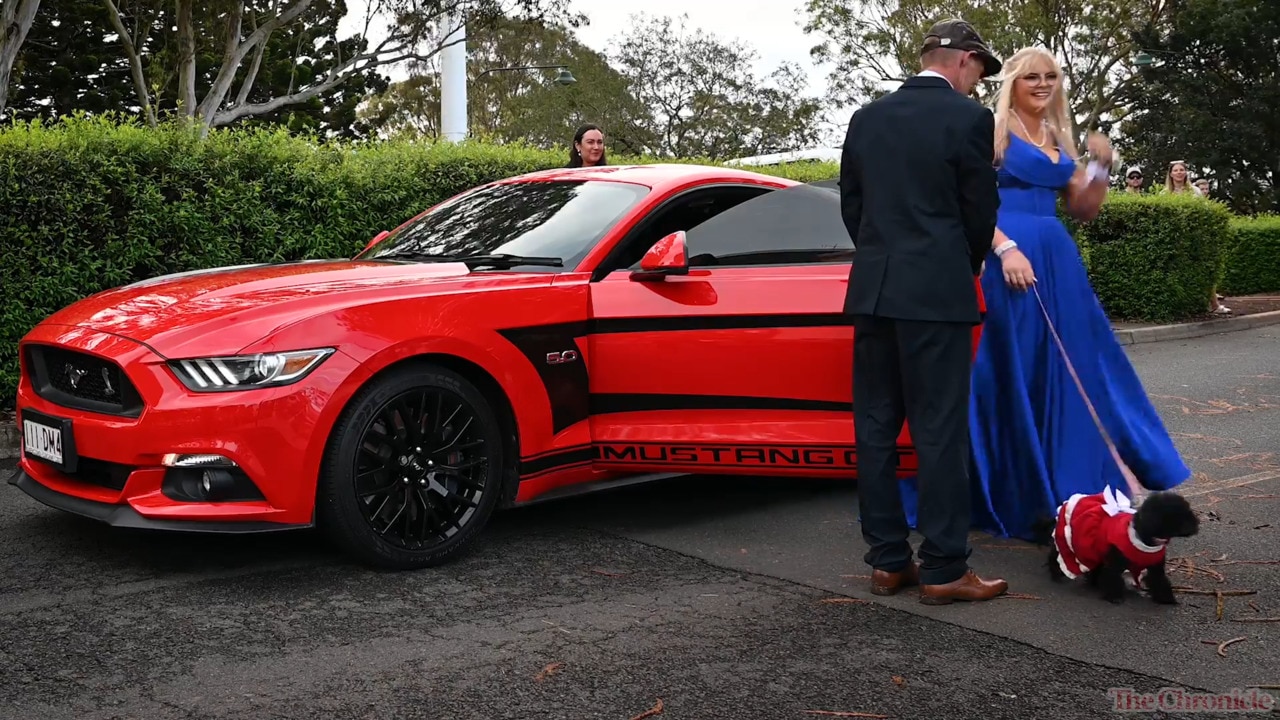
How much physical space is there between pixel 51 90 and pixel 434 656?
32629 mm

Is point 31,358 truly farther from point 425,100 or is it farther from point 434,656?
point 425,100

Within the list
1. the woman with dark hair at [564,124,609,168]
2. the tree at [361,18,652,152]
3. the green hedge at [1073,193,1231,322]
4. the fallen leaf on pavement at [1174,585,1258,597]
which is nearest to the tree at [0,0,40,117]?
the woman with dark hair at [564,124,609,168]

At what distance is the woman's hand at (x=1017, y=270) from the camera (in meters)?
4.89

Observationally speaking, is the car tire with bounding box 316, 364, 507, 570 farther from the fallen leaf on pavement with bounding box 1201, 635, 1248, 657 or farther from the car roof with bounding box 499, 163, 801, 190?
the fallen leaf on pavement with bounding box 1201, 635, 1248, 657

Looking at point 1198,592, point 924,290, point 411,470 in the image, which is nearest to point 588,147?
point 411,470

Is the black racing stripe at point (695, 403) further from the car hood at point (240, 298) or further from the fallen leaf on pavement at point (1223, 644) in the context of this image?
the fallen leaf on pavement at point (1223, 644)

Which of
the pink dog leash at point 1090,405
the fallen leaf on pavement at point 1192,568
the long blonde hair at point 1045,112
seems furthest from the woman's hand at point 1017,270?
Result: the fallen leaf on pavement at point 1192,568

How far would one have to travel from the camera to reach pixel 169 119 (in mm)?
8227

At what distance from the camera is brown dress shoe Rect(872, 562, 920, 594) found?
14.3 ft

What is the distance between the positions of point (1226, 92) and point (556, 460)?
40.6m

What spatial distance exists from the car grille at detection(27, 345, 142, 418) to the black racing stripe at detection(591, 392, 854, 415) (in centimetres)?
175

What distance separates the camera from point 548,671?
359 centimetres

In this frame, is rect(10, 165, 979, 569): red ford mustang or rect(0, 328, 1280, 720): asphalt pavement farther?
rect(10, 165, 979, 569): red ford mustang

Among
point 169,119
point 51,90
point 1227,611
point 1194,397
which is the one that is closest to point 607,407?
point 1227,611
